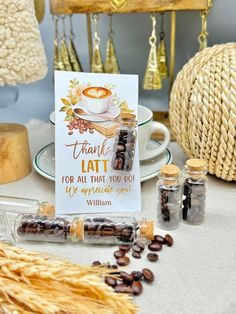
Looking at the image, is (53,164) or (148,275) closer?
(148,275)

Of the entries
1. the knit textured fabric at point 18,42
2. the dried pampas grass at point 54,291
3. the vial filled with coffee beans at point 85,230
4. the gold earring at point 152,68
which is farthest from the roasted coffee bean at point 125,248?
the gold earring at point 152,68

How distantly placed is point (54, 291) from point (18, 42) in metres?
0.42

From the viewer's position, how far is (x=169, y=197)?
0.70 meters

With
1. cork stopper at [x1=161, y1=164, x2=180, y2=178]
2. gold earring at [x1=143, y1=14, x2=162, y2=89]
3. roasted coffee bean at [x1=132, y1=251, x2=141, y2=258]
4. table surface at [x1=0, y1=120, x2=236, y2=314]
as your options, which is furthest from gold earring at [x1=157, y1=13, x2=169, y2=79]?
roasted coffee bean at [x1=132, y1=251, x2=141, y2=258]

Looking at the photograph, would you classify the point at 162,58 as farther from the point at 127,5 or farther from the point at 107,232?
the point at 107,232

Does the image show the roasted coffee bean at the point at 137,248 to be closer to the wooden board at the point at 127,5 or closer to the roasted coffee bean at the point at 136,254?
the roasted coffee bean at the point at 136,254

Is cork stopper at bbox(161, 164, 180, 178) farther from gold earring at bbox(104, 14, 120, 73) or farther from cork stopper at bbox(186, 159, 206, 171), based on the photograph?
gold earring at bbox(104, 14, 120, 73)

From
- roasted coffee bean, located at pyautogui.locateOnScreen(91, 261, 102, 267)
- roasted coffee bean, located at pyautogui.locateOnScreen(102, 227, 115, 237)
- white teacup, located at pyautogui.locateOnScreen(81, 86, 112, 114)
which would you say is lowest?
roasted coffee bean, located at pyautogui.locateOnScreen(91, 261, 102, 267)

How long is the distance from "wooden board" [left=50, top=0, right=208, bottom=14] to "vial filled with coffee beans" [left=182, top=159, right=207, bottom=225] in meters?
0.36

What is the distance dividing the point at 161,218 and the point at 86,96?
0.21 m

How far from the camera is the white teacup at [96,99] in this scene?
738mm

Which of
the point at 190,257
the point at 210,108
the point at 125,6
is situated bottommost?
the point at 190,257

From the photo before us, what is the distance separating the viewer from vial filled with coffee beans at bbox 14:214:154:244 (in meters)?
0.67

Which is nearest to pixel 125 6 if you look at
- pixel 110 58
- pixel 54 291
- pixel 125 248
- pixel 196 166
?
pixel 110 58
